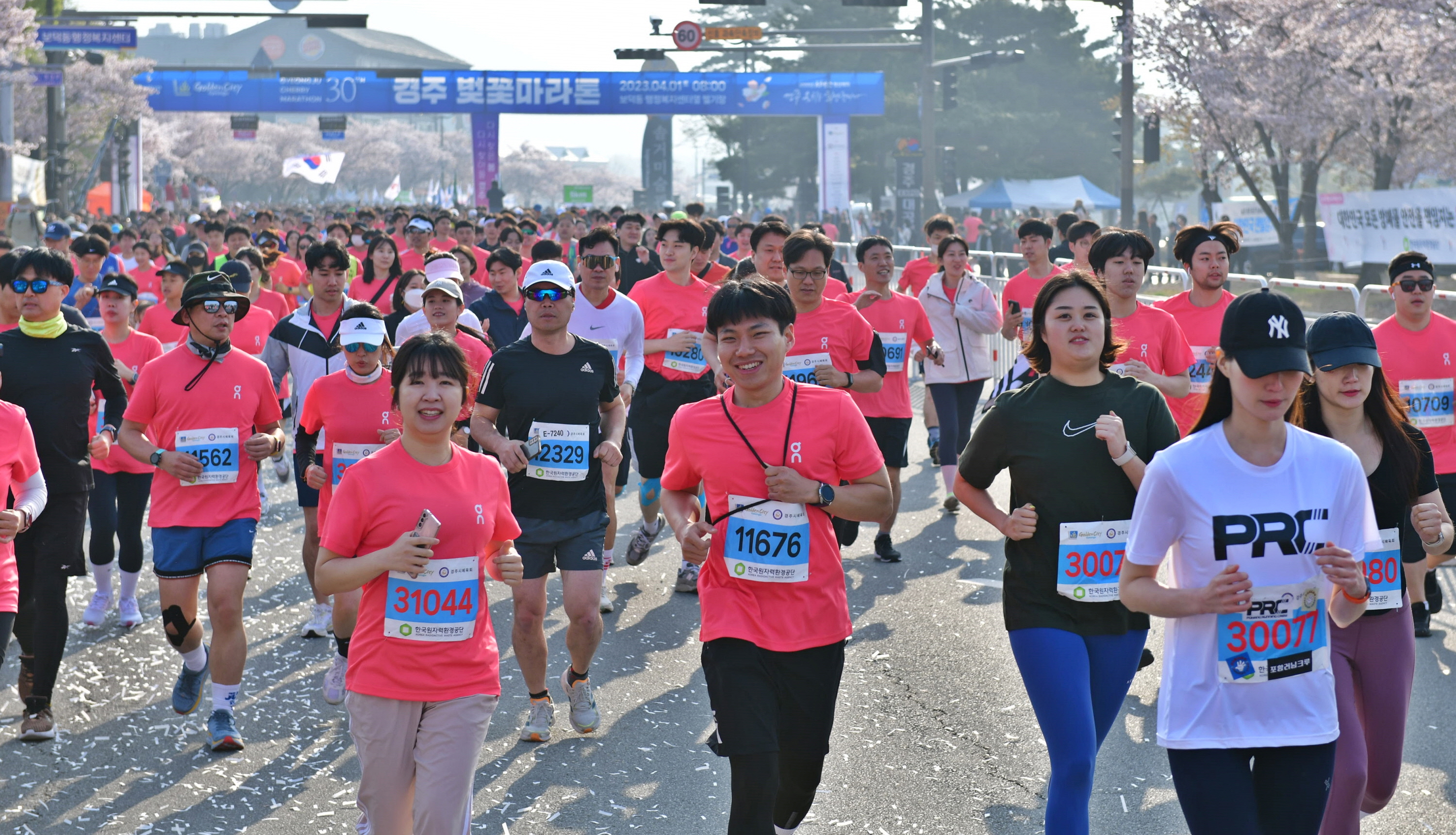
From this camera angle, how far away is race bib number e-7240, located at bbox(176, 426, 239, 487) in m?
6.46

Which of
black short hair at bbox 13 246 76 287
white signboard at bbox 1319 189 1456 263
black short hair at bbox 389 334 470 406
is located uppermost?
white signboard at bbox 1319 189 1456 263

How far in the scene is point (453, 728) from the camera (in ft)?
14.1

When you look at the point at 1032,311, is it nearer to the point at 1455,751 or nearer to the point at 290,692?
the point at 1455,751

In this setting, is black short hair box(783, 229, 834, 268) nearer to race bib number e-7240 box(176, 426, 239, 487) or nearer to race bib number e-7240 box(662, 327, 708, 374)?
race bib number e-7240 box(662, 327, 708, 374)

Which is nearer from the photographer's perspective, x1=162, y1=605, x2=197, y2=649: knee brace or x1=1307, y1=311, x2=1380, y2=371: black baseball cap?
x1=1307, y1=311, x2=1380, y2=371: black baseball cap

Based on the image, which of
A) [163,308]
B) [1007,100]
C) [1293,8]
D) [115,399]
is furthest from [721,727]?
[1007,100]

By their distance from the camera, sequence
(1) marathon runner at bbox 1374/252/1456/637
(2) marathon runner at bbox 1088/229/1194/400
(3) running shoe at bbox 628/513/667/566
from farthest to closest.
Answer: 1. (3) running shoe at bbox 628/513/667/566
2. (1) marathon runner at bbox 1374/252/1456/637
3. (2) marathon runner at bbox 1088/229/1194/400

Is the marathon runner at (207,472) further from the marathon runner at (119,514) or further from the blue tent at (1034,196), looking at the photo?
the blue tent at (1034,196)

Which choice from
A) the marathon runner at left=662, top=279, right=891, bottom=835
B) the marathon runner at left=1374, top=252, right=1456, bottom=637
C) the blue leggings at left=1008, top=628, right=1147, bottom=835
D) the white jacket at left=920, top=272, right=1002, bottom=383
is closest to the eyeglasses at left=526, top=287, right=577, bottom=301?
the marathon runner at left=662, top=279, right=891, bottom=835

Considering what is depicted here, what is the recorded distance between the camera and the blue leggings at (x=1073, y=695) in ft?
14.3

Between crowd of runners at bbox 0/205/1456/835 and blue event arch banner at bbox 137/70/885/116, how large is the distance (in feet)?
163

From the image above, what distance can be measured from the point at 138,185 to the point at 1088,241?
50217mm

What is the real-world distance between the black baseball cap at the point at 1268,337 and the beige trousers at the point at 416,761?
228 centimetres

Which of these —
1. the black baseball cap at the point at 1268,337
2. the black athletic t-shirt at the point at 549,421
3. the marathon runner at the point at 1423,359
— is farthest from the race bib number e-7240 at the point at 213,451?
the marathon runner at the point at 1423,359
